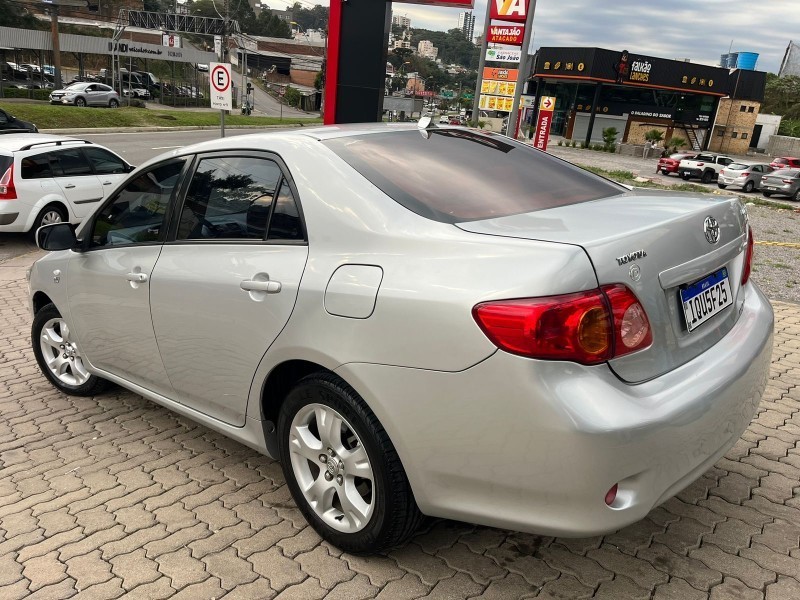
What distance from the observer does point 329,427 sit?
2.51 meters

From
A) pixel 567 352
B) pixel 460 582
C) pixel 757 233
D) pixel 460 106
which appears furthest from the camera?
Result: pixel 460 106

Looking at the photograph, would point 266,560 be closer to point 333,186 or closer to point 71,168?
point 333,186

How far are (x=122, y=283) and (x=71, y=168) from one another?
7721mm

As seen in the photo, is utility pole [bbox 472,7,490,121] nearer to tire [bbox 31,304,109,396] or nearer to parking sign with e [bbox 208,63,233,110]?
parking sign with e [bbox 208,63,233,110]

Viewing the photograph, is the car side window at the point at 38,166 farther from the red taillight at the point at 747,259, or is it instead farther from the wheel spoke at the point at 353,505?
the red taillight at the point at 747,259

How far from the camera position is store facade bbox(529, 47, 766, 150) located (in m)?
59.1

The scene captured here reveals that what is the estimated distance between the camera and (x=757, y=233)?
1371 cm

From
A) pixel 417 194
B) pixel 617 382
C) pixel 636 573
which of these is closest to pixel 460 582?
pixel 636 573

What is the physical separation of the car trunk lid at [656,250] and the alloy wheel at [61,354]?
300 cm

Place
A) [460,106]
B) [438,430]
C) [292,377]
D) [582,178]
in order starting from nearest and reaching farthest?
[438,430] → [292,377] → [582,178] → [460,106]

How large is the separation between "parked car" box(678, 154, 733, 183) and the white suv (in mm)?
29753

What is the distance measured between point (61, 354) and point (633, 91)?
6570cm

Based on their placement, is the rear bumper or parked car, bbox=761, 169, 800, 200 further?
parked car, bbox=761, 169, 800, 200

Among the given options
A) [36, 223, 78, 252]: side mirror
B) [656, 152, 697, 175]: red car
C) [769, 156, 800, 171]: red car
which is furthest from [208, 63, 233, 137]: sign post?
[656, 152, 697, 175]: red car
